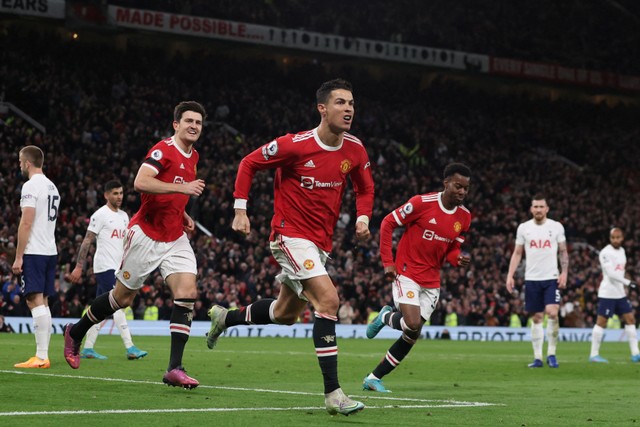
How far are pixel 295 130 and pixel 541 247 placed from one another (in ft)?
77.7

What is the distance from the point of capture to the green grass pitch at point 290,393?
24.6ft

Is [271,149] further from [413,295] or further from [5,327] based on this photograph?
[5,327]

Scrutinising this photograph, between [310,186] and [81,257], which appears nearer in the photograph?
[310,186]

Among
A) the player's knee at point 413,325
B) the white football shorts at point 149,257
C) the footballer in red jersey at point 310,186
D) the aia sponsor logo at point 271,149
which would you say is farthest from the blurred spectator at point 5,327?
the aia sponsor logo at point 271,149

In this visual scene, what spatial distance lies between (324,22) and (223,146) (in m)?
10.7

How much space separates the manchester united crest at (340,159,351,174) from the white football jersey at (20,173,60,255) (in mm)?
4608

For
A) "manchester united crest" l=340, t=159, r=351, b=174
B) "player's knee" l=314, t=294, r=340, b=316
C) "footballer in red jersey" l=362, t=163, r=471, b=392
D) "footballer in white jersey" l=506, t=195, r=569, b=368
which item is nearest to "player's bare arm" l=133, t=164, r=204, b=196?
A: "manchester united crest" l=340, t=159, r=351, b=174

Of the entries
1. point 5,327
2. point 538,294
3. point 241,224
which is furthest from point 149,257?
point 5,327

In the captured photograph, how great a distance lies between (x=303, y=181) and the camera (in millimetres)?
8578

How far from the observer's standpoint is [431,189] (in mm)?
40094

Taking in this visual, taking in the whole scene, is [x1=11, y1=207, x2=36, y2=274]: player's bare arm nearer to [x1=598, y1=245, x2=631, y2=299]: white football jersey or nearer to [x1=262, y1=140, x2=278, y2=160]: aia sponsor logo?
[x1=262, y1=140, x2=278, y2=160]: aia sponsor logo

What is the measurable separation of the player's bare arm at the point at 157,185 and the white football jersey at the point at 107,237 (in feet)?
18.1

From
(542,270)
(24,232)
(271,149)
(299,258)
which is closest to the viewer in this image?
(299,258)

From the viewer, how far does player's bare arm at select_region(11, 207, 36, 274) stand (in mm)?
11633
